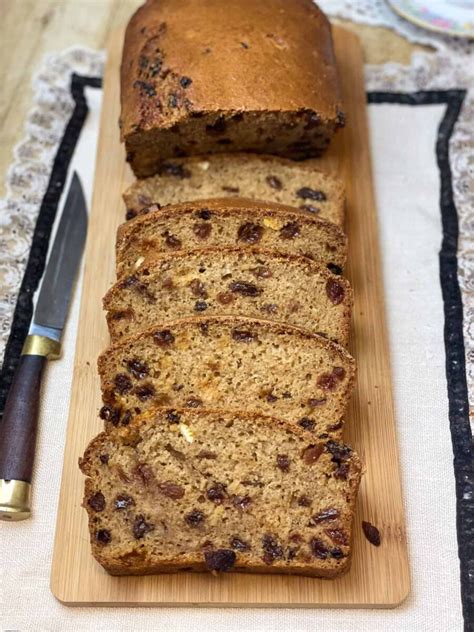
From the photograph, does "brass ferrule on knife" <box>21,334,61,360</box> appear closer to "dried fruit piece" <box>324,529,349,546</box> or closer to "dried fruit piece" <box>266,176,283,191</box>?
"dried fruit piece" <box>266,176,283,191</box>

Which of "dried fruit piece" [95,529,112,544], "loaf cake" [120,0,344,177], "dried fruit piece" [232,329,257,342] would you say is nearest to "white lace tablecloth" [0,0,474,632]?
"dried fruit piece" [95,529,112,544]

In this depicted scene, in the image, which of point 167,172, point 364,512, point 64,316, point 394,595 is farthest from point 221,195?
point 394,595

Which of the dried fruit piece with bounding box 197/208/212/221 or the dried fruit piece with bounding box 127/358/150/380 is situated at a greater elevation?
the dried fruit piece with bounding box 197/208/212/221

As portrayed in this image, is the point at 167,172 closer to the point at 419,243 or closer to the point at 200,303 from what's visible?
the point at 200,303

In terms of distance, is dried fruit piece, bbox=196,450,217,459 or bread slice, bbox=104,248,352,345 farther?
bread slice, bbox=104,248,352,345

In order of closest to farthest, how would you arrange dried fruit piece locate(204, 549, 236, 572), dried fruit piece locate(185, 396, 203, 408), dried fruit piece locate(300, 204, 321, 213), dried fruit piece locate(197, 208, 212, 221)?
dried fruit piece locate(204, 549, 236, 572), dried fruit piece locate(185, 396, 203, 408), dried fruit piece locate(197, 208, 212, 221), dried fruit piece locate(300, 204, 321, 213)

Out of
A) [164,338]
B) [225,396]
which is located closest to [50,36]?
[164,338]

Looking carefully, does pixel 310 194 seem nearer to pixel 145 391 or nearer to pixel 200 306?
pixel 200 306

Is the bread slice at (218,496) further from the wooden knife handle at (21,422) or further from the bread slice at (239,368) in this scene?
the wooden knife handle at (21,422)

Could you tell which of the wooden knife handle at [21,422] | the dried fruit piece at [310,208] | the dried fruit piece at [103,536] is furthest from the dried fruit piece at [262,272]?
the dried fruit piece at [103,536]
